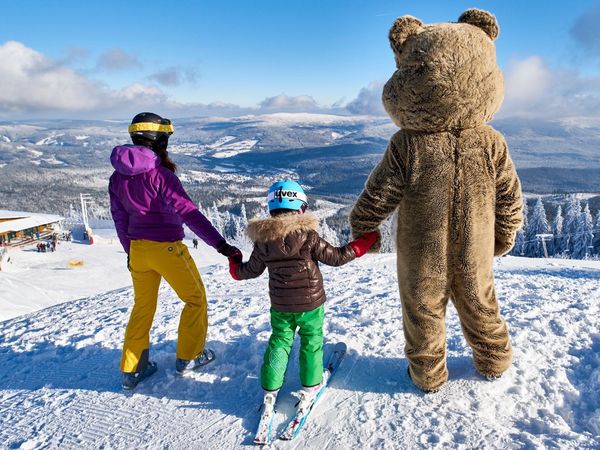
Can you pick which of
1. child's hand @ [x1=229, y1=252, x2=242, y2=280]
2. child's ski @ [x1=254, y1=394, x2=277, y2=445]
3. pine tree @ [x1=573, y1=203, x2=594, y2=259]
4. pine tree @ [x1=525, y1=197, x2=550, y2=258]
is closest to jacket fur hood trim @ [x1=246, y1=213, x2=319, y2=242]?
child's hand @ [x1=229, y1=252, x2=242, y2=280]

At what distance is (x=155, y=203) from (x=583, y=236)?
39.8m

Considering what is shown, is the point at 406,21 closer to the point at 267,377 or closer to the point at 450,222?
the point at 450,222

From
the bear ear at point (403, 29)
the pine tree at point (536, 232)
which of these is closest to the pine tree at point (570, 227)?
the pine tree at point (536, 232)

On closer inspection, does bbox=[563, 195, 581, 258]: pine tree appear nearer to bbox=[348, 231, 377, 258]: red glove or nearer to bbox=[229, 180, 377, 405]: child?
bbox=[348, 231, 377, 258]: red glove

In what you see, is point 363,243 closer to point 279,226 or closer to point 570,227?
point 279,226

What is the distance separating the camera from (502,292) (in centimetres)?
525

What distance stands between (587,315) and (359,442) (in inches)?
116

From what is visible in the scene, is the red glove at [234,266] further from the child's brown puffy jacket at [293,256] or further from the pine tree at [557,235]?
the pine tree at [557,235]

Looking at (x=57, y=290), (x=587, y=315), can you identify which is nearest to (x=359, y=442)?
(x=587, y=315)

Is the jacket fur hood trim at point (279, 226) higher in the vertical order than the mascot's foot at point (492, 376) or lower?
higher

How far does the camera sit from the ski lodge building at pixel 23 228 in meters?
33.7

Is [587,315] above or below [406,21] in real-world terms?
below

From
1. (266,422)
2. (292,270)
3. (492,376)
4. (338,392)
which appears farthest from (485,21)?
(266,422)

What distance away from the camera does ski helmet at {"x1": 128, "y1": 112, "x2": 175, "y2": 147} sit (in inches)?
117
